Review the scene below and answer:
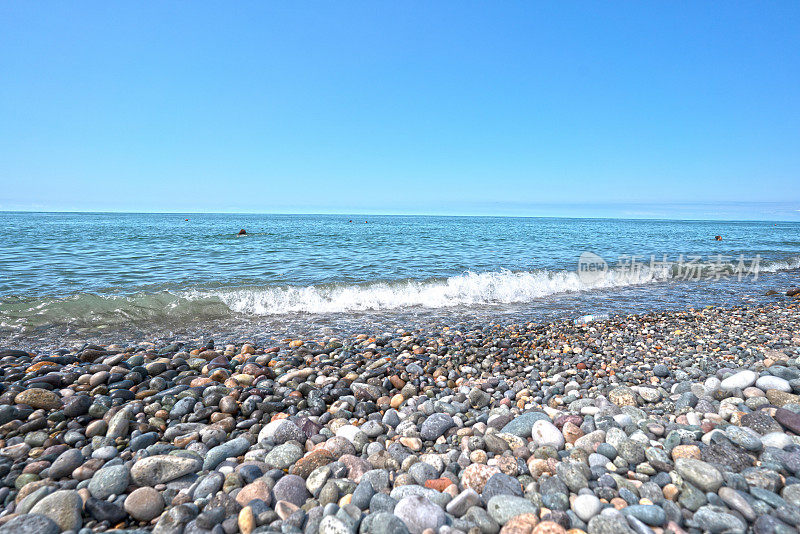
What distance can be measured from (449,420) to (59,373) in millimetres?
4314

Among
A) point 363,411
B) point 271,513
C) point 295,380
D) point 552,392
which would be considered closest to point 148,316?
point 295,380

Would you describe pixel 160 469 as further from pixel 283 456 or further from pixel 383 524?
pixel 383 524

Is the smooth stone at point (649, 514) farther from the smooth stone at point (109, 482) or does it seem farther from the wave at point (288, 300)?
the wave at point (288, 300)

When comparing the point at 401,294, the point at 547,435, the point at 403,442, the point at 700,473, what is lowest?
the point at 401,294

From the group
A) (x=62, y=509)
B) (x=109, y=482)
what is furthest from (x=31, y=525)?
(x=109, y=482)

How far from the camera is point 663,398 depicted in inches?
136

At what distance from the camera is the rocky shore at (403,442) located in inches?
81.6

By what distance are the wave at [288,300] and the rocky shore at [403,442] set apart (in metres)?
2.51

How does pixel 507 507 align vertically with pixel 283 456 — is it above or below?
above

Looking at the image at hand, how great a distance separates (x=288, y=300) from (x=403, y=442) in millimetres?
6166

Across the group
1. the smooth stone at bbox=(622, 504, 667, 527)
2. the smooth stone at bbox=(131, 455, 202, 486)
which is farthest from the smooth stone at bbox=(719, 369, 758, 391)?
the smooth stone at bbox=(131, 455, 202, 486)

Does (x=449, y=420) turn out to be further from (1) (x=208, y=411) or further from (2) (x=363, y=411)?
(1) (x=208, y=411)

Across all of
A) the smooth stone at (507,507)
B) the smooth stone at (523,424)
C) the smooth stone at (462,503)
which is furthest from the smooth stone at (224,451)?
the smooth stone at (523,424)

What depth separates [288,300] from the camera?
27.9 feet
